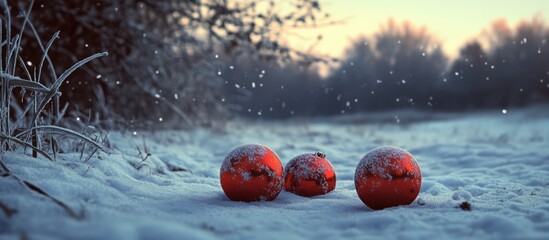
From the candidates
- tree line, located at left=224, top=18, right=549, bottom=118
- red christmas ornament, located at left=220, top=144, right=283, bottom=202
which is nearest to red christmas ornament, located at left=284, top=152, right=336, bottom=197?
red christmas ornament, located at left=220, top=144, right=283, bottom=202

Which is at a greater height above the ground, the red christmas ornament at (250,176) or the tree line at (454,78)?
the tree line at (454,78)

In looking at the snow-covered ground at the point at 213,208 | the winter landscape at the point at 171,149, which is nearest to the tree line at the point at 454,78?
the winter landscape at the point at 171,149

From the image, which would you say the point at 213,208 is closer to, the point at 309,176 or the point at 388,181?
the point at 309,176

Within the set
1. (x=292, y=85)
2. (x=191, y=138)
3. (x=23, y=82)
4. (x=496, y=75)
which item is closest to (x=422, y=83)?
(x=496, y=75)

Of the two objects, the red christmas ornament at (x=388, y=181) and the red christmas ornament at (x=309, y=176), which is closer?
the red christmas ornament at (x=388, y=181)

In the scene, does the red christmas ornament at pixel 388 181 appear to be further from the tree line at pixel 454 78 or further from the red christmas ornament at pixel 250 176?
the tree line at pixel 454 78

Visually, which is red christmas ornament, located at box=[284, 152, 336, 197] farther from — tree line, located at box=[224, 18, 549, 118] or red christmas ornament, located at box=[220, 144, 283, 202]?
tree line, located at box=[224, 18, 549, 118]
